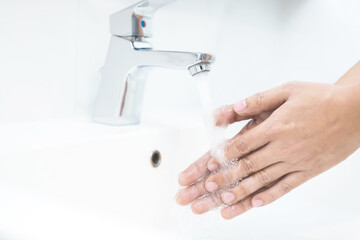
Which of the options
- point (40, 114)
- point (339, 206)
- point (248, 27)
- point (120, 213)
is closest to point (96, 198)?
point (120, 213)

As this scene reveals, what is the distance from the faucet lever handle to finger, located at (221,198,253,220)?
267 millimetres

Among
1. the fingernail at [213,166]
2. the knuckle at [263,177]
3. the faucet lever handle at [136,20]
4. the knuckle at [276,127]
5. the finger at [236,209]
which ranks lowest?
the finger at [236,209]

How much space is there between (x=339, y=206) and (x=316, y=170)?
283 mm

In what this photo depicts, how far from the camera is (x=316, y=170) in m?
0.45

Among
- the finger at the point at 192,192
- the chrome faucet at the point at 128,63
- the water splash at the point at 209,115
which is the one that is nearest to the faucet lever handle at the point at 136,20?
the chrome faucet at the point at 128,63

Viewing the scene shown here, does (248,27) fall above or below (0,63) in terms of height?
above

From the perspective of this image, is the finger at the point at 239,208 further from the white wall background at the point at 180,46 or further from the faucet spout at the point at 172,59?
the white wall background at the point at 180,46

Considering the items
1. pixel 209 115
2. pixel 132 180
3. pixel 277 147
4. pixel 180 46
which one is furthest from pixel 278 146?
pixel 180 46

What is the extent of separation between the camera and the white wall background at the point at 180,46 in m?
0.58

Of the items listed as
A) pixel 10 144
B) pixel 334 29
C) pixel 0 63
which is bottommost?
pixel 10 144

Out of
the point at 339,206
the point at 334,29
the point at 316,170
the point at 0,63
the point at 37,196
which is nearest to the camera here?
the point at 37,196

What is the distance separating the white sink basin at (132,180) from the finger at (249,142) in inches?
4.0

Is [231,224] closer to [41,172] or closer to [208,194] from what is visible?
[208,194]

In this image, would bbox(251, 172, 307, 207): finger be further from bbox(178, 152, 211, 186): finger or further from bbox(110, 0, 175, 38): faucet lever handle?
bbox(110, 0, 175, 38): faucet lever handle
